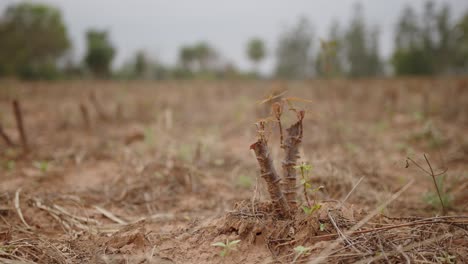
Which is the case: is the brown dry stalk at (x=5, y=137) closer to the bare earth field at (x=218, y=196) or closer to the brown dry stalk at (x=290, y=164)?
the bare earth field at (x=218, y=196)

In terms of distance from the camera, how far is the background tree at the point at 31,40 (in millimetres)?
24125

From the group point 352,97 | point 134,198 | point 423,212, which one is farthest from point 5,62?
point 423,212

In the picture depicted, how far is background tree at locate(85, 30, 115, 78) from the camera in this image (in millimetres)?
33031

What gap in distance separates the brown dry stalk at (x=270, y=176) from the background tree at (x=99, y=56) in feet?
112

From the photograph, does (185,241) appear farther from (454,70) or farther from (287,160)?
(454,70)

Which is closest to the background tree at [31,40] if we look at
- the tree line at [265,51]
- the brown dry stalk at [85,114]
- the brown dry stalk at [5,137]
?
the tree line at [265,51]

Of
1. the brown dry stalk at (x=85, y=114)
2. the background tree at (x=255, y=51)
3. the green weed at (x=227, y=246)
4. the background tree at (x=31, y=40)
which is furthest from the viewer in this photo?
the background tree at (x=255, y=51)

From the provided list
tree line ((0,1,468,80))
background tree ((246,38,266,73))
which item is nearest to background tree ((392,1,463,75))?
tree line ((0,1,468,80))

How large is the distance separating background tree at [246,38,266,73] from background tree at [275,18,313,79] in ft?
9.43

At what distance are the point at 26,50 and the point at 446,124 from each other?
3118cm

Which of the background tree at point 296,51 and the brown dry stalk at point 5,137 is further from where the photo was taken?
the background tree at point 296,51

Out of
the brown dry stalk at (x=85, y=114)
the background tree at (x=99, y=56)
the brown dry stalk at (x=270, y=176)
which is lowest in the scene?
the brown dry stalk at (x=270, y=176)

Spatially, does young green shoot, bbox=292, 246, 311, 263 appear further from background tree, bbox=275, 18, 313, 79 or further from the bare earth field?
background tree, bbox=275, 18, 313, 79

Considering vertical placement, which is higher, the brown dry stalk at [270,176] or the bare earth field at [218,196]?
the brown dry stalk at [270,176]
